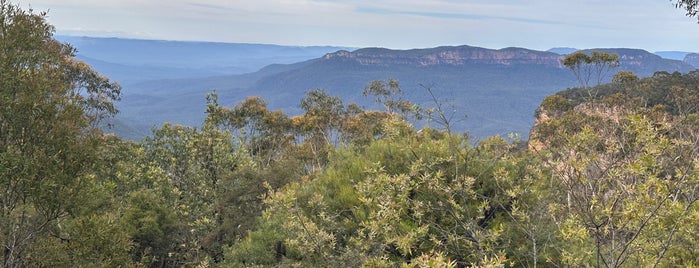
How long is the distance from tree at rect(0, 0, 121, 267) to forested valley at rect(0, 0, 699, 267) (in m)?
0.03

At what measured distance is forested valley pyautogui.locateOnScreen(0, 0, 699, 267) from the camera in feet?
19.6

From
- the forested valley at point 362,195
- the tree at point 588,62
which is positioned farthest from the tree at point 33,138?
the tree at point 588,62

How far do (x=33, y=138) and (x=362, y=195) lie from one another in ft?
23.2

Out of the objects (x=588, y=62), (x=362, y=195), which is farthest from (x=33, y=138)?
(x=588, y=62)

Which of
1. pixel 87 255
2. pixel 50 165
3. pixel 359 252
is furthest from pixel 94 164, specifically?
pixel 359 252

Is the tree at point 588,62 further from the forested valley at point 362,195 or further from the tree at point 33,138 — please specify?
the tree at point 33,138

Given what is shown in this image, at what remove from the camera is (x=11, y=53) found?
10.0 metres

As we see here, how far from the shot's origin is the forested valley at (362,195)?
598 centimetres

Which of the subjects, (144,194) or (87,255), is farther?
(144,194)

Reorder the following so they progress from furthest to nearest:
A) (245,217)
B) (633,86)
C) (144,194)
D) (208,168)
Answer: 1. (633,86)
2. (208,168)
3. (245,217)
4. (144,194)

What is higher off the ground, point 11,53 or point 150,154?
point 11,53

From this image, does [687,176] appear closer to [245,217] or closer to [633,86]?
[245,217]

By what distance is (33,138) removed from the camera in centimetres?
1018

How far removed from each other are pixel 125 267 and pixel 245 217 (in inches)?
322
